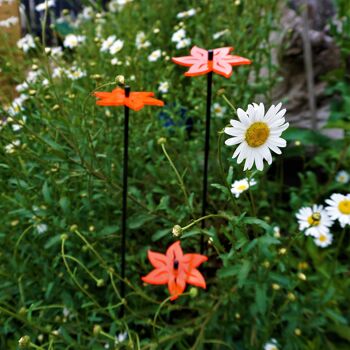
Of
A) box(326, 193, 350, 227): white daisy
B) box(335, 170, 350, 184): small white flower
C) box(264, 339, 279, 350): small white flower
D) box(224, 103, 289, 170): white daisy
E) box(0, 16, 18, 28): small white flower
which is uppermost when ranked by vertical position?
box(224, 103, 289, 170): white daisy

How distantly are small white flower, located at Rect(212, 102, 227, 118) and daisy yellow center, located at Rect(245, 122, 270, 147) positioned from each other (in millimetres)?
927

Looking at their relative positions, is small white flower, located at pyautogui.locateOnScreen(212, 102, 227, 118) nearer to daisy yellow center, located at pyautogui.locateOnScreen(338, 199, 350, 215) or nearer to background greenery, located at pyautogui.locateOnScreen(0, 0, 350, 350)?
background greenery, located at pyautogui.locateOnScreen(0, 0, 350, 350)

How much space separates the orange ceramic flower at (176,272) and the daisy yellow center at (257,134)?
0.27 meters

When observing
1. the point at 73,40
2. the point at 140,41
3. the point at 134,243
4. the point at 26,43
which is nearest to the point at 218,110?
the point at 140,41

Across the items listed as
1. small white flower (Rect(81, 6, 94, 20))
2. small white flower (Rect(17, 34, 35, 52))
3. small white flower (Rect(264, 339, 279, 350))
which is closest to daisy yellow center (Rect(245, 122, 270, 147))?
small white flower (Rect(264, 339, 279, 350))

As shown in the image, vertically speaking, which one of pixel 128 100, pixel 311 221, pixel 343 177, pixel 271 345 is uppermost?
pixel 128 100

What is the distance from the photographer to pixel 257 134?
0.75 metres

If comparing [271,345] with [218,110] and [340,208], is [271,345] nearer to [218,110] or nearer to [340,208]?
[340,208]

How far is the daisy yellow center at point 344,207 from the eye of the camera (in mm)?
1063

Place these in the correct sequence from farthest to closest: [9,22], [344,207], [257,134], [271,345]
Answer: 1. [9,22]
2. [271,345]
3. [344,207]
4. [257,134]

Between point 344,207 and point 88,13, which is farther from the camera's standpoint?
point 88,13

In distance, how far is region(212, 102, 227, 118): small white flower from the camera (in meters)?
1.68

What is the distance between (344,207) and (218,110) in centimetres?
75

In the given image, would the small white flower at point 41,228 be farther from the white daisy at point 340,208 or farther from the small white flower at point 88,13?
the small white flower at point 88,13
